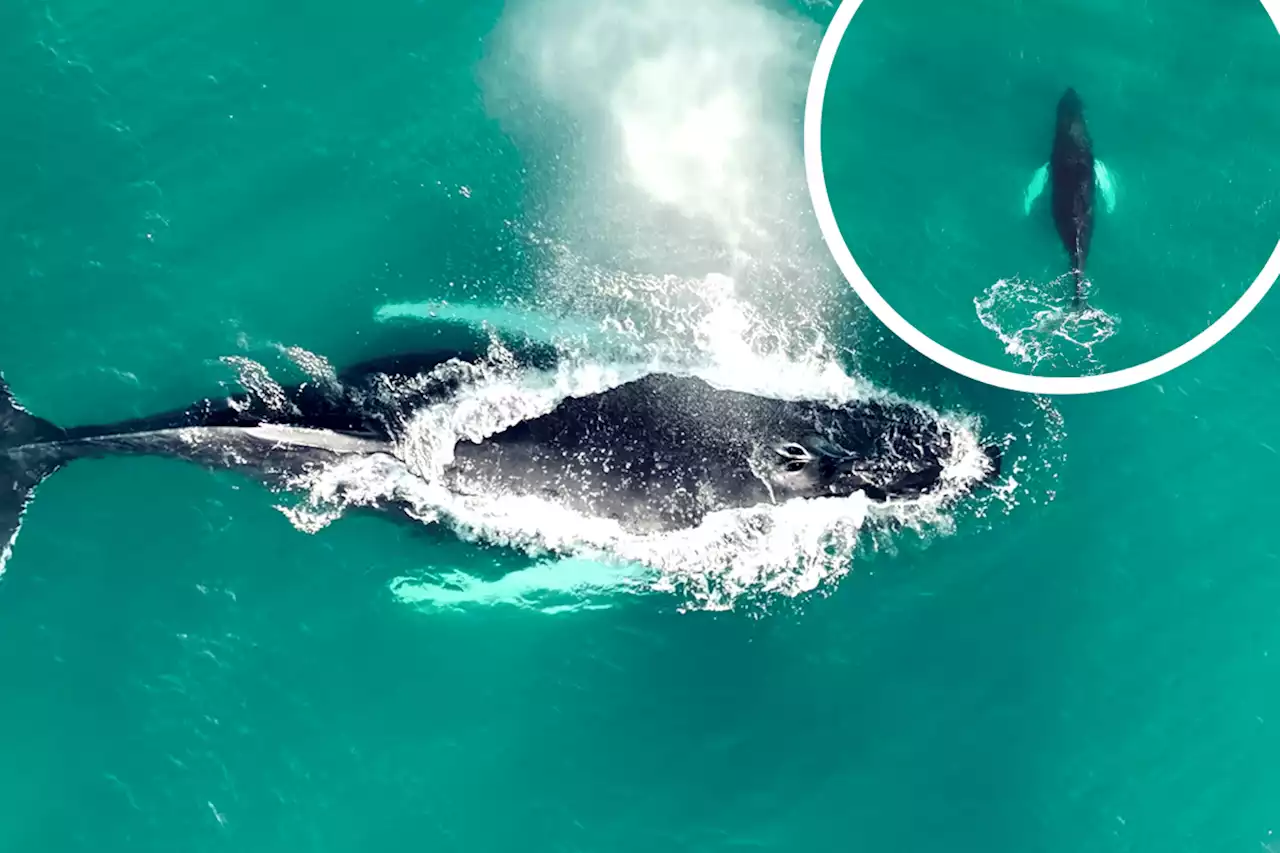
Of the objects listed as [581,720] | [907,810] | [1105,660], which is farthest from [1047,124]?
[581,720]

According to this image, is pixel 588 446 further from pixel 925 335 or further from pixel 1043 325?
pixel 1043 325

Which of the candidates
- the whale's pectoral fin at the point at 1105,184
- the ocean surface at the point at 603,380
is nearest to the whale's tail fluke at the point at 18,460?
the ocean surface at the point at 603,380

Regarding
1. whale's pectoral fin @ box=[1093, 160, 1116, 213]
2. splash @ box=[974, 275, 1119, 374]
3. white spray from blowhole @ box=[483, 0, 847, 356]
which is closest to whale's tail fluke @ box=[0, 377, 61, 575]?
white spray from blowhole @ box=[483, 0, 847, 356]

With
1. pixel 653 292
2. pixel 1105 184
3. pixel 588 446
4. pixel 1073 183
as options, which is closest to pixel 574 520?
pixel 588 446

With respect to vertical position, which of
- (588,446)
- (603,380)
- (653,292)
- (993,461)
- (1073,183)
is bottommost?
(993,461)

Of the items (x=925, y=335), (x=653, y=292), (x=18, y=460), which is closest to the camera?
(x=18, y=460)

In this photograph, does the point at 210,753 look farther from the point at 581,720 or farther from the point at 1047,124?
the point at 1047,124
